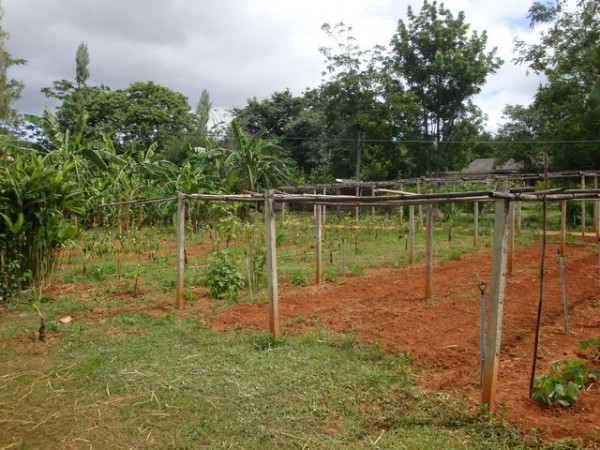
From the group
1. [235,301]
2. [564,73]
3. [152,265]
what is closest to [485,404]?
[235,301]

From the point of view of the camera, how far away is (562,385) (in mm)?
3883

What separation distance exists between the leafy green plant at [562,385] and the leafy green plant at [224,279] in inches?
199

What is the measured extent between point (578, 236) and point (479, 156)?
31.4 metres

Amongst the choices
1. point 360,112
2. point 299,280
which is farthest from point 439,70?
point 299,280

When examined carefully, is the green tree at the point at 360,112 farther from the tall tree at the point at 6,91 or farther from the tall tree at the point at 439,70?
the tall tree at the point at 6,91

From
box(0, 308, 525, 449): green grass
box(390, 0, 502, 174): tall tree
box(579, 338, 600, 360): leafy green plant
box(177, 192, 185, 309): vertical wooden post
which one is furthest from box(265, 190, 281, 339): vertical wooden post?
box(390, 0, 502, 174): tall tree

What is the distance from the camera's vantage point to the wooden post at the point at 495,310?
12.2 feet

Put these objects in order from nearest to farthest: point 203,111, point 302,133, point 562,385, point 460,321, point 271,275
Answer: point 562,385 → point 271,275 → point 460,321 → point 302,133 → point 203,111

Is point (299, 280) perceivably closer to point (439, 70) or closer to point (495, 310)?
point (495, 310)

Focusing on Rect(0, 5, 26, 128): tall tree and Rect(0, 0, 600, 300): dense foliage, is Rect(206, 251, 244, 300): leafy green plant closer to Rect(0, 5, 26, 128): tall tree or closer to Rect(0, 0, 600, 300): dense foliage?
Rect(0, 0, 600, 300): dense foliage

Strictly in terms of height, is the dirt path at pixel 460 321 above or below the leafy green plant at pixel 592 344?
below

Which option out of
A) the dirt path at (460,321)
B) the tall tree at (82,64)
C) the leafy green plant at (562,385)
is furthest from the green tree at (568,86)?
the tall tree at (82,64)

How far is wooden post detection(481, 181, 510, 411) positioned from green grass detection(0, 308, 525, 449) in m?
0.25

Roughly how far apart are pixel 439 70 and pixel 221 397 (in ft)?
73.8
